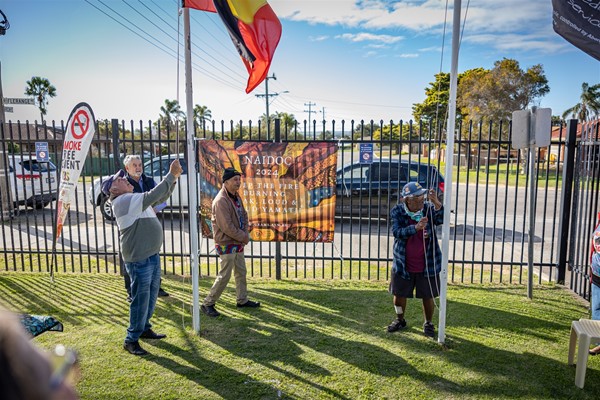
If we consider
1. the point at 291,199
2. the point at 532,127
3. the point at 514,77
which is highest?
the point at 514,77

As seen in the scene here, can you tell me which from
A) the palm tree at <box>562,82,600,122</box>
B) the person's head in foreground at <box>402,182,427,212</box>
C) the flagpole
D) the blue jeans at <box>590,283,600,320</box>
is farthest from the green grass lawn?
the palm tree at <box>562,82,600,122</box>

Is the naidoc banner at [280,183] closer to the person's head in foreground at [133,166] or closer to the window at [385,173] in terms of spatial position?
the person's head in foreground at [133,166]

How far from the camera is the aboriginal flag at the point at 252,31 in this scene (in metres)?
4.19

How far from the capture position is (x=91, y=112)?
221 inches

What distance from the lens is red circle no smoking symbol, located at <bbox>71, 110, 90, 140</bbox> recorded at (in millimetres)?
5605

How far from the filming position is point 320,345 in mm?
4680

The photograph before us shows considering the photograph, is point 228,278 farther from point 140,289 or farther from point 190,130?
point 190,130

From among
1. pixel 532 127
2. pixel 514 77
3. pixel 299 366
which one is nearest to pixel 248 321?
pixel 299 366

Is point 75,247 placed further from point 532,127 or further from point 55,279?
point 532,127

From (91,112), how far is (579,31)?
568 cm

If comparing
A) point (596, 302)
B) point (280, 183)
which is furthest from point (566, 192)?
point (280, 183)

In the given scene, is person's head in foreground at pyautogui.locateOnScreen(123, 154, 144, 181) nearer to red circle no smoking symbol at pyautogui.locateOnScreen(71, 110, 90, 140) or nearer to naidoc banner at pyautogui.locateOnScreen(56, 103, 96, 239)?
naidoc banner at pyautogui.locateOnScreen(56, 103, 96, 239)

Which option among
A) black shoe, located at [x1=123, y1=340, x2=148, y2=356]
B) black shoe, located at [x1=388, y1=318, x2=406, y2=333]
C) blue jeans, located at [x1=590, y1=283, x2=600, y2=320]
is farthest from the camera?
black shoe, located at [x1=388, y1=318, x2=406, y2=333]

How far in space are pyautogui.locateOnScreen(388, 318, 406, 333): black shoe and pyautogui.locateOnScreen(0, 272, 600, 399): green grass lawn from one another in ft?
0.26
